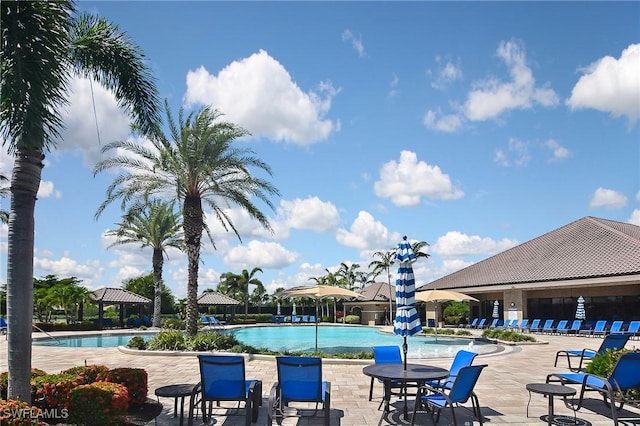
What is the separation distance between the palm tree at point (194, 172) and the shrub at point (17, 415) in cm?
1317

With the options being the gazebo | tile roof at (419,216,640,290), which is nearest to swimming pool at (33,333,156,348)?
the gazebo

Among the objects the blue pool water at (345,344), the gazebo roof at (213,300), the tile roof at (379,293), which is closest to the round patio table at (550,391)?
the blue pool water at (345,344)

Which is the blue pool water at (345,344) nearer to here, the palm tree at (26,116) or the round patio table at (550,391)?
the round patio table at (550,391)

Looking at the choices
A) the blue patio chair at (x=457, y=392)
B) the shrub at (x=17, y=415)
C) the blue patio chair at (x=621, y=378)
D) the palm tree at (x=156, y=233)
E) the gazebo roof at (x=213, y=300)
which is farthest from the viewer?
the gazebo roof at (x=213, y=300)

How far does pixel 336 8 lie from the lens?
1248cm

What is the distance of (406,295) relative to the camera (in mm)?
8180

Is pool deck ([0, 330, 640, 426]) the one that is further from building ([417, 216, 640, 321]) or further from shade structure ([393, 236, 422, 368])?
building ([417, 216, 640, 321])

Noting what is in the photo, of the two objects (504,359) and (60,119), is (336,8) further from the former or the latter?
(504,359)

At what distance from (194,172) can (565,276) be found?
1971 centimetres

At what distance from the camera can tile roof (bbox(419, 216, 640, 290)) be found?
25047 millimetres

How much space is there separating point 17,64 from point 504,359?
14199 mm

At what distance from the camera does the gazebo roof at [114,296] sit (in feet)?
114

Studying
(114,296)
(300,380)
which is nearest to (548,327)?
(300,380)

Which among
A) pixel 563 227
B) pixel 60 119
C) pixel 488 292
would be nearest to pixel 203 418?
pixel 60 119
